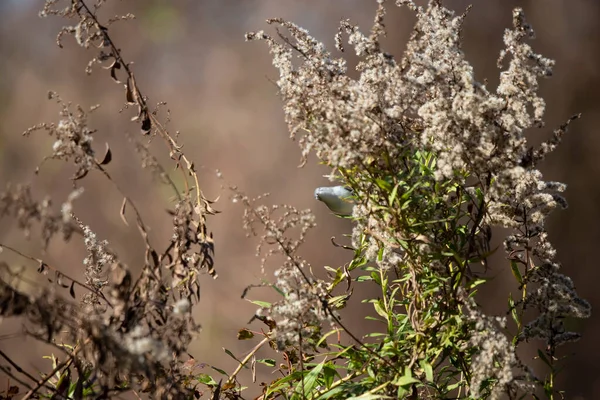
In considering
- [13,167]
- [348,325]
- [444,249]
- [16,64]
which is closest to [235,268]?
[348,325]

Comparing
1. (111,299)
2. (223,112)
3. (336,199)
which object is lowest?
(111,299)

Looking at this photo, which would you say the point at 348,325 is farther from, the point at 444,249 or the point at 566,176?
the point at 444,249

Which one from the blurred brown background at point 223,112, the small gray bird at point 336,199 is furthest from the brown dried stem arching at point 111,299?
the blurred brown background at point 223,112

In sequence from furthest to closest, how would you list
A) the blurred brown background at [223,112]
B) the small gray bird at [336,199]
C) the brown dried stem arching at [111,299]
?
the blurred brown background at [223,112]
the small gray bird at [336,199]
the brown dried stem arching at [111,299]

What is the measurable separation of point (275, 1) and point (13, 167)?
2.69 ft

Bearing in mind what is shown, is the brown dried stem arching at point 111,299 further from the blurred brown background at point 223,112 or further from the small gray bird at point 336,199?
the blurred brown background at point 223,112

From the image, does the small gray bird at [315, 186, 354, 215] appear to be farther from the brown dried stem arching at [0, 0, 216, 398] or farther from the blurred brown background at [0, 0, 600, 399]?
the blurred brown background at [0, 0, 600, 399]

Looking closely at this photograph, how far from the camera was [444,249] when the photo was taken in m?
0.62

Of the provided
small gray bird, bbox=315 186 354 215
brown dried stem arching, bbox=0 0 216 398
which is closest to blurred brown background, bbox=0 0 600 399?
small gray bird, bbox=315 186 354 215

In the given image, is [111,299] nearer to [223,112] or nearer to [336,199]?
[336,199]

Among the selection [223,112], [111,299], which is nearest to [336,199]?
[111,299]

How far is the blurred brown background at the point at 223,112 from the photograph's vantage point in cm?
155

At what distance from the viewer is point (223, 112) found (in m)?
1.67

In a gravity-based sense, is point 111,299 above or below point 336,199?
below
